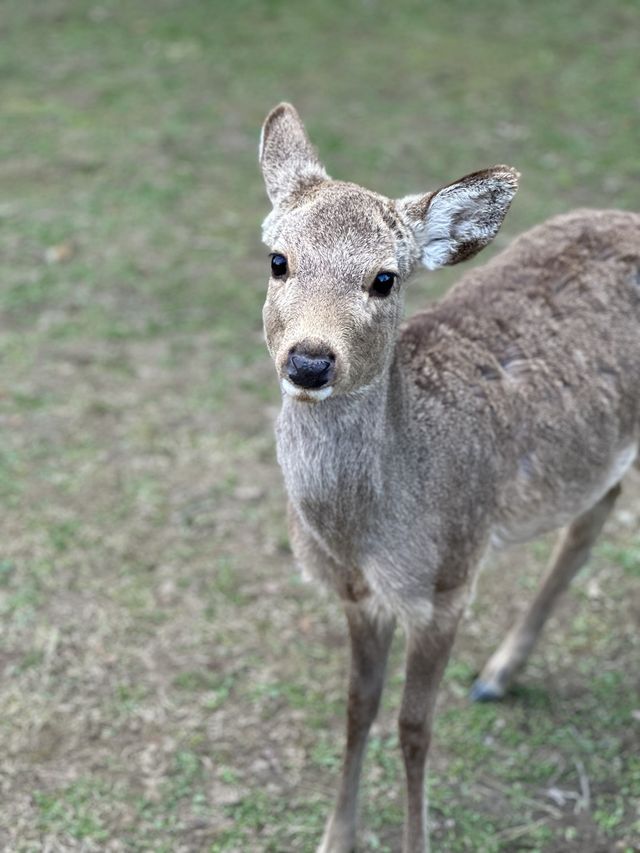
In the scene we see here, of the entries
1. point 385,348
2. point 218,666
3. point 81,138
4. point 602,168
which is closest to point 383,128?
point 602,168

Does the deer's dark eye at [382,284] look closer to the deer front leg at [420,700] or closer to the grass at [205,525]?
the deer front leg at [420,700]

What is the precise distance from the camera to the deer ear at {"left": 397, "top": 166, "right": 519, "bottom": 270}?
3.30 m

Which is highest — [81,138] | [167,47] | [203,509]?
[167,47]

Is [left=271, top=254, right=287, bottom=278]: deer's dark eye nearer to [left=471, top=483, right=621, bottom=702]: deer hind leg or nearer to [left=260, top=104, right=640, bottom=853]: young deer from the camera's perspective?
[left=260, top=104, right=640, bottom=853]: young deer

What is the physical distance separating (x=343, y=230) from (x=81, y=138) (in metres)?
6.85

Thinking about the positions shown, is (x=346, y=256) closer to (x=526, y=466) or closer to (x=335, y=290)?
(x=335, y=290)

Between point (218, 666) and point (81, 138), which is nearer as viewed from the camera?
point (218, 666)

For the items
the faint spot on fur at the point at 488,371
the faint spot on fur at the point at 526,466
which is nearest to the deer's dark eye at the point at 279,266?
the faint spot on fur at the point at 488,371

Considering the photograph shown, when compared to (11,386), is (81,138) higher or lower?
higher

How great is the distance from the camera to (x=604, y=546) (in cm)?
545

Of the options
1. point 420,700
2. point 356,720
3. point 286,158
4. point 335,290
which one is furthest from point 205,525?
point 335,290

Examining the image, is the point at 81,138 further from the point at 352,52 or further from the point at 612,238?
the point at 612,238

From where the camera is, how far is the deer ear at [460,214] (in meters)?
3.30

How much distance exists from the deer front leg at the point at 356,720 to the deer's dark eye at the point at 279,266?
4.57ft
